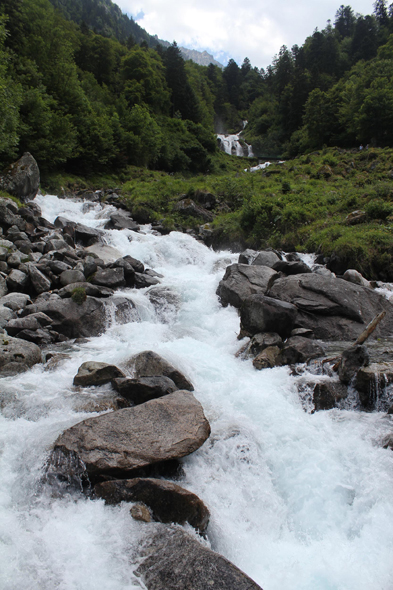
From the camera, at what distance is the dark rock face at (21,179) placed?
61.2 ft

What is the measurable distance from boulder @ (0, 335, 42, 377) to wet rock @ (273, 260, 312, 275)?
9.63 m

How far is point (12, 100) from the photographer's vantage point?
19.2m

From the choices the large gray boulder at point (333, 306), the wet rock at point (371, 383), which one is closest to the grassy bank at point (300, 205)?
the large gray boulder at point (333, 306)

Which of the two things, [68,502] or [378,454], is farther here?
[378,454]

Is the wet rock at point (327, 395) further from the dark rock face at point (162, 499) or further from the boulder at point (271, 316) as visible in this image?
the dark rock face at point (162, 499)

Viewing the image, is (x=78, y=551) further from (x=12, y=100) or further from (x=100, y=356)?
(x=12, y=100)

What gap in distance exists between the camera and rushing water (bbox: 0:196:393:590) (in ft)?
12.8

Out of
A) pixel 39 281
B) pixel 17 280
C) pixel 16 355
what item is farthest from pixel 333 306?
pixel 17 280

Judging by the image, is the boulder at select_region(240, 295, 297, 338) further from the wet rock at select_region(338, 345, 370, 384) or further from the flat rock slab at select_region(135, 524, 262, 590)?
the flat rock slab at select_region(135, 524, 262, 590)

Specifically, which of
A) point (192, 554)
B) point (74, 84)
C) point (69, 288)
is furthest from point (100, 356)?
point (74, 84)

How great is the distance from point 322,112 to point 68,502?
172ft

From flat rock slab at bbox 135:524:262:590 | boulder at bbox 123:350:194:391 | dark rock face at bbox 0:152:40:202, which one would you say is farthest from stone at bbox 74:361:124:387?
dark rock face at bbox 0:152:40:202

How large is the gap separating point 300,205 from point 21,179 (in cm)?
1688

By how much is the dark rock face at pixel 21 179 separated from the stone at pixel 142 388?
54.2 feet
